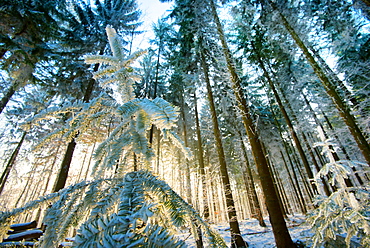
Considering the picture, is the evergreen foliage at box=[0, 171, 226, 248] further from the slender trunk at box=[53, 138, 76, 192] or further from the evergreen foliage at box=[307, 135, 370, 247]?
the slender trunk at box=[53, 138, 76, 192]

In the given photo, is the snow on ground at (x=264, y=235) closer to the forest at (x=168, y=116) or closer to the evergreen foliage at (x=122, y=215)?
the forest at (x=168, y=116)

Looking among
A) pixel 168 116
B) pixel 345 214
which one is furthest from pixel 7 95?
pixel 345 214

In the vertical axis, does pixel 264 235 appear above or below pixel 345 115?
below

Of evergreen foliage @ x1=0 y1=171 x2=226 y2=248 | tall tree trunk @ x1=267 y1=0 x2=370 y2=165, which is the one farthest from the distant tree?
tall tree trunk @ x1=267 y1=0 x2=370 y2=165

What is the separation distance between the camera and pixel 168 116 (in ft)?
2.65

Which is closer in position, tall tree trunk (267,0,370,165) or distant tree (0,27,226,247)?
distant tree (0,27,226,247)

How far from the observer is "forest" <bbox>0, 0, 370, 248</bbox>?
838 mm

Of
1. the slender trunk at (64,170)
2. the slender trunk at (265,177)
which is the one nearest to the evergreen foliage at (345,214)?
the slender trunk at (265,177)

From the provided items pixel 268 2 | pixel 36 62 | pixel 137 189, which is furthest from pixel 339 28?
pixel 36 62

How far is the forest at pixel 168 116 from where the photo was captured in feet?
2.75

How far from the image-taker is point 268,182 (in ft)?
13.5

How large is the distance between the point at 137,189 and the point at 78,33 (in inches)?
427

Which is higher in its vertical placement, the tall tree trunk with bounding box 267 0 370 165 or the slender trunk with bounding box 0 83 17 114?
the slender trunk with bounding box 0 83 17 114

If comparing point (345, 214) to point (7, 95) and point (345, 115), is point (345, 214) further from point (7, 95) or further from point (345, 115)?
point (7, 95)
